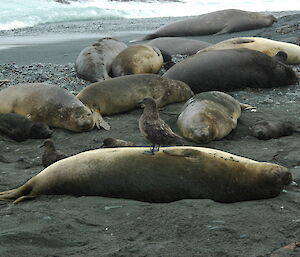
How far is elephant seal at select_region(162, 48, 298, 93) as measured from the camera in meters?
7.80

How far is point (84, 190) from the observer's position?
3795 mm

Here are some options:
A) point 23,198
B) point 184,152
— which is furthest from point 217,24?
point 23,198

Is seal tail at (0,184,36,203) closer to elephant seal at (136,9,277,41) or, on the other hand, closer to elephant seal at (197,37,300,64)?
elephant seal at (197,37,300,64)

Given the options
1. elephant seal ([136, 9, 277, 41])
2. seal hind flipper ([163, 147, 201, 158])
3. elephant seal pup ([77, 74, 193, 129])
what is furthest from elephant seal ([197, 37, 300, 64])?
seal hind flipper ([163, 147, 201, 158])

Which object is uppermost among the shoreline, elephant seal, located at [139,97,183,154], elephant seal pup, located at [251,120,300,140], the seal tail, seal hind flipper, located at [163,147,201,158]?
seal hind flipper, located at [163,147,201,158]

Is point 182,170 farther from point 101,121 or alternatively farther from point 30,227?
point 101,121

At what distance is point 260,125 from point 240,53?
2576mm

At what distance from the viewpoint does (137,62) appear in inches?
347

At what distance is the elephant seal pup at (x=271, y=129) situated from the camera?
5586mm

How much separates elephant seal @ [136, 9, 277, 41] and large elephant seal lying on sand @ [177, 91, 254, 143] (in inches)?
337

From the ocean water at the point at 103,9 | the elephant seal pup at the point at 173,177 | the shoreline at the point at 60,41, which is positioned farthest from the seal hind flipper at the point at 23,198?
the ocean water at the point at 103,9

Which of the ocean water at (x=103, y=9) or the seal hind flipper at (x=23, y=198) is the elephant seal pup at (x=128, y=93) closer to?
the seal hind flipper at (x=23, y=198)

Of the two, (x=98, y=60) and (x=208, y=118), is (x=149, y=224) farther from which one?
(x=98, y=60)

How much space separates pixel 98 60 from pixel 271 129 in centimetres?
405
